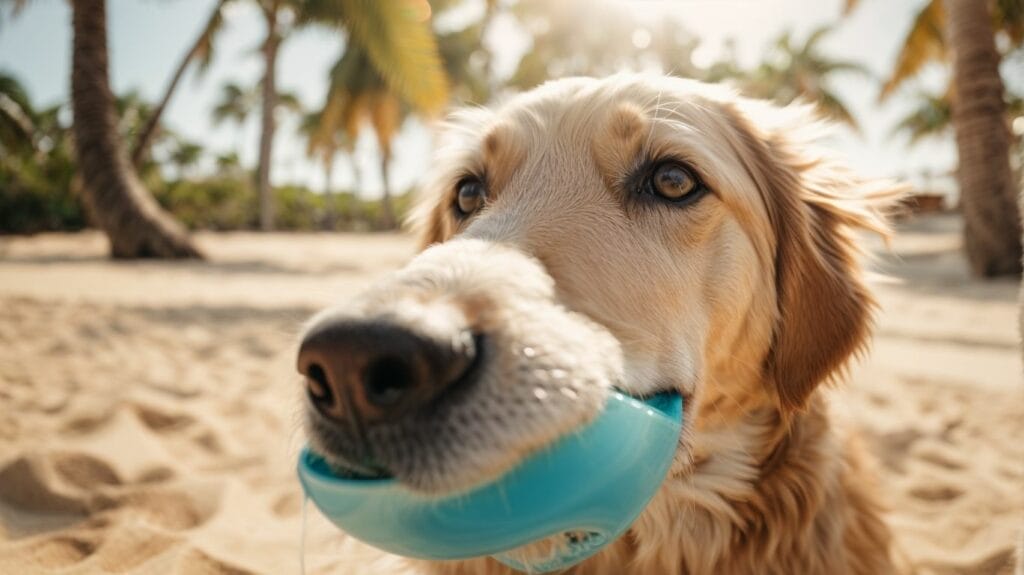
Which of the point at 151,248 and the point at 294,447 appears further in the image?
the point at 151,248

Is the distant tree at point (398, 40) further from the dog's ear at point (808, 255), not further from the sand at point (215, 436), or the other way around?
the dog's ear at point (808, 255)

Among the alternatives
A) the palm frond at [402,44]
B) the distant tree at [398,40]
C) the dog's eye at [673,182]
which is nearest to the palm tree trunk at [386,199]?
the distant tree at [398,40]

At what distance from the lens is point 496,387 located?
1.31m

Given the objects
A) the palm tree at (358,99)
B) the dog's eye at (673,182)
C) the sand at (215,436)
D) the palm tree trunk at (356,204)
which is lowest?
the palm tree trunk at (356,204)

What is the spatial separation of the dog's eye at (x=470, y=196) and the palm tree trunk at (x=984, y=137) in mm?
11737

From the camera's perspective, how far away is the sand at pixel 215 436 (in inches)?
100

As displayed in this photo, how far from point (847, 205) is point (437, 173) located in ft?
5.74

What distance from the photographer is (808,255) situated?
7.88ft

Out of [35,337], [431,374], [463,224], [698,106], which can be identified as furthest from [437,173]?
[35,337]

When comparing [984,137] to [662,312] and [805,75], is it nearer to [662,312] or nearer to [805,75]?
[662,312]

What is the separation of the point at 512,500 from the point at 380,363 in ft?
1.27

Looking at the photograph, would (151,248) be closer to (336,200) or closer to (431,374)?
(431,374)

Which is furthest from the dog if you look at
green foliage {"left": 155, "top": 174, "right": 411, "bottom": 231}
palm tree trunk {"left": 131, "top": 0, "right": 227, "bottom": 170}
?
green foliage {"left": 155, "top": 174, "right": 411, "bottom": 231}

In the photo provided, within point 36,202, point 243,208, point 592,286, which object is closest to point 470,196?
point 592,286
